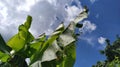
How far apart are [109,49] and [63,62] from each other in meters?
37.3

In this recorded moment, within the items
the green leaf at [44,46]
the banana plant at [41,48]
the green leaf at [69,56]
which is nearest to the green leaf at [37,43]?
the banana plant at [41,48]

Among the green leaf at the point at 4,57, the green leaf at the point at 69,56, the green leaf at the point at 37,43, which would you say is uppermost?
the green leaf at the point at 37,43

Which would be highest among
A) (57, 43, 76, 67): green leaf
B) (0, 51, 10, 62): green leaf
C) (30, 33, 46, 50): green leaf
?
(30, 33, 46, 50): green leaf

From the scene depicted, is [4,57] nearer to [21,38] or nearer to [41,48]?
[21,38]

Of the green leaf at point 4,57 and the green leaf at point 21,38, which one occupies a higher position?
the green leaf at point 21,38

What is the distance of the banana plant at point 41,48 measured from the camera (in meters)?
2.89

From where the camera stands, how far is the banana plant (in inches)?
114

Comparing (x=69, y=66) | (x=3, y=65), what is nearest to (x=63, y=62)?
(x=69, y=66)

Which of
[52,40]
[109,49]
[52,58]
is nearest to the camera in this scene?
[52,58]

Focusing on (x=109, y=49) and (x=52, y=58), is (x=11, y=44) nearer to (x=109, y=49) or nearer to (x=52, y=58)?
(x=52, y=58)

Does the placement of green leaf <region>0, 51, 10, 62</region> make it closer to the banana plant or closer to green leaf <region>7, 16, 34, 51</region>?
the banana plant

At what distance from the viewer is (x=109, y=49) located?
39875 millimetres

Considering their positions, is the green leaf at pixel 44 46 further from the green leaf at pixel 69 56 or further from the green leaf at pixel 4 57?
the green leaf at pixel 4 57

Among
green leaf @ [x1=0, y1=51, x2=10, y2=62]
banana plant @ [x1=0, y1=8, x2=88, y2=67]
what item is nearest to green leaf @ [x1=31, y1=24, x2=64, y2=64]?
banana plant @ [x1=0, y1=8, x2=88, y2=67]
